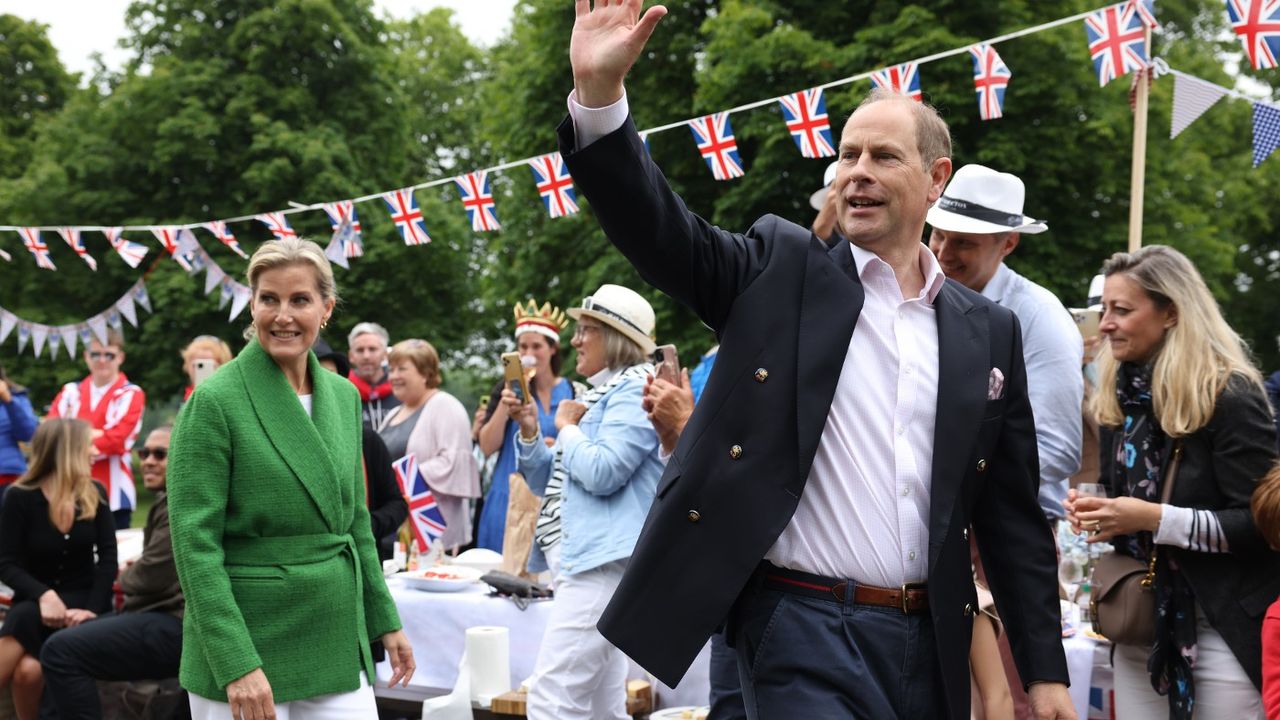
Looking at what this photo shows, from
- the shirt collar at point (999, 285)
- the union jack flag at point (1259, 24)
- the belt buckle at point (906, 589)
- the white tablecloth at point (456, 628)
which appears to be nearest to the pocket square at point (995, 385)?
the belt buckle at point (906, 589)

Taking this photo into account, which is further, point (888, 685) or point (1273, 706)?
point (1273, 706)

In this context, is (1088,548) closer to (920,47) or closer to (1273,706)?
(1273,706)

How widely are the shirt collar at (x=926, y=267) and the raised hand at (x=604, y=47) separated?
0.74 m

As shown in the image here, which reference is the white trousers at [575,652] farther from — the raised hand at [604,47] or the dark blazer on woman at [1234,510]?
the raised hand at [604,47]

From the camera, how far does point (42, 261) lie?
1368 cm

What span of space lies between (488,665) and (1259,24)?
17.1 feet

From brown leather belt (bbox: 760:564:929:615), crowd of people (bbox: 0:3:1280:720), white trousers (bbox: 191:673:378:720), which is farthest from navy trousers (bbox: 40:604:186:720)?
brown leather belt (bbox: 760:564:929:615)

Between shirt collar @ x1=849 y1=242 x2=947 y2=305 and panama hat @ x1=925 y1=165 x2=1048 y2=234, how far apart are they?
167cm

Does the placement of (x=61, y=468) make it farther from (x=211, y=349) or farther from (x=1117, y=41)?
(x=1117, y=41)

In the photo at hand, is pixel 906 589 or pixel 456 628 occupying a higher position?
pixel 906 589

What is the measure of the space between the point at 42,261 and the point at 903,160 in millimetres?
13255

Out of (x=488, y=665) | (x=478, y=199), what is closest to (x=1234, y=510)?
(x=488, y=665)

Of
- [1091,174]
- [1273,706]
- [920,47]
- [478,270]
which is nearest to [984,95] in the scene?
[1273,706]

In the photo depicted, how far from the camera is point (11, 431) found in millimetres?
10250
